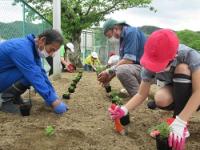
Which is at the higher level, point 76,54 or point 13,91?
point 13,91

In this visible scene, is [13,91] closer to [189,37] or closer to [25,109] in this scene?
[25,109]

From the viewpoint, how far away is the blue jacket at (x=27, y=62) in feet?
12.3

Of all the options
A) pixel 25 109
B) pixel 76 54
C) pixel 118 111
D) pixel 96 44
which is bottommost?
pixel 96 44

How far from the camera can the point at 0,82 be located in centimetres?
402

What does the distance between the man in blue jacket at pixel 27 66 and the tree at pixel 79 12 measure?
1232cm

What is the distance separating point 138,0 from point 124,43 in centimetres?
1304

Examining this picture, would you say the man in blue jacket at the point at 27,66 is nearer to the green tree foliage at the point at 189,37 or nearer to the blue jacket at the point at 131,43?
the blue jacket at the point at 131,43

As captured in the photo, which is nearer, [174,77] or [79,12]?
[174,77]

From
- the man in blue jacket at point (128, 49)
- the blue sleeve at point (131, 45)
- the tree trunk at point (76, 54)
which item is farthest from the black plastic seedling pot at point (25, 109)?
the tree trunk at point (76, 54)

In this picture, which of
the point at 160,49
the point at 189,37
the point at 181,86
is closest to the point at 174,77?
the point at 181,86

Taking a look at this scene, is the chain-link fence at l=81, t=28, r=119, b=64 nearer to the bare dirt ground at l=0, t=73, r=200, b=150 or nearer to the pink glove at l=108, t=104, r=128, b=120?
the bare dirt ground at l=0, t=73, r=200, b=150

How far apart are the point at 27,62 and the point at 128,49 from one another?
139 centimetres

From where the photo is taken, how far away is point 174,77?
9.53 ft

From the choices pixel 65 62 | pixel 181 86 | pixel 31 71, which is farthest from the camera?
pixel 65 62
